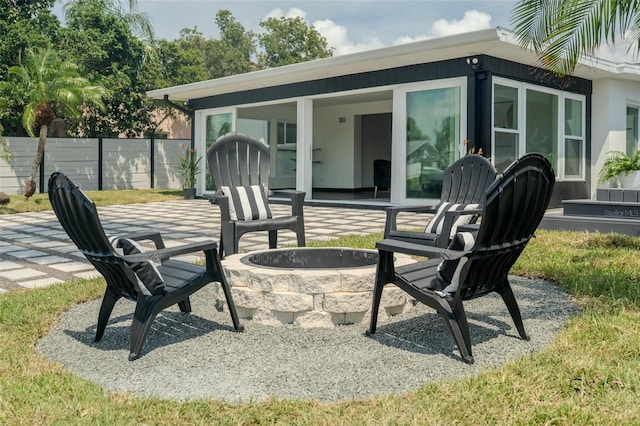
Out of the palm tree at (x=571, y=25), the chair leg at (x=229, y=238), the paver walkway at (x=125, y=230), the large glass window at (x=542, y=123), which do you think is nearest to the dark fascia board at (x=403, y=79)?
the large glass window at (x=542, y=123)

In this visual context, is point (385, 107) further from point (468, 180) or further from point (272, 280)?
point (272, 280)

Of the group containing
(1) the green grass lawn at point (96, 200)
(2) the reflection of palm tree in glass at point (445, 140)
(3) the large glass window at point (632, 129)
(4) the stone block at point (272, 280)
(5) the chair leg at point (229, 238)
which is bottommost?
(4) the stone block at point (272, 280)

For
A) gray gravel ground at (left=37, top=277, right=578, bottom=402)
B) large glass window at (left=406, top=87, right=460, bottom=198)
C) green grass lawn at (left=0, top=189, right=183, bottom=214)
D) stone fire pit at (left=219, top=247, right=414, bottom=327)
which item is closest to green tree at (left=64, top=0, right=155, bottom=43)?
green grass lawn at (left=0, top=189, right=183, bottom=214)

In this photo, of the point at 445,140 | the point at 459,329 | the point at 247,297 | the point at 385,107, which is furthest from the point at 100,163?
the point at 459,329

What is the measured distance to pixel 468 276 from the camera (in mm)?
2654

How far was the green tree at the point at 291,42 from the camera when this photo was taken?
3550cm

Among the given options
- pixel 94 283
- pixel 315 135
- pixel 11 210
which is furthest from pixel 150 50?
pixel 94 283

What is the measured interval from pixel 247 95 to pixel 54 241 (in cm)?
714

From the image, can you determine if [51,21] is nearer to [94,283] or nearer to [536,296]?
[94,283]

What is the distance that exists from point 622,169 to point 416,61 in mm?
3983

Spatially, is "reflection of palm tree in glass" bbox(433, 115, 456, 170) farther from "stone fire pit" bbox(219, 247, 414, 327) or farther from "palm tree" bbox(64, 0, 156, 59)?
"palm tree" bbox(64, 0, 156, 59)

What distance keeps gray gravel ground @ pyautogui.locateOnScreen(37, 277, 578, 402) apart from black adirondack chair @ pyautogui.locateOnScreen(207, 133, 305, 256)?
3.76 feet

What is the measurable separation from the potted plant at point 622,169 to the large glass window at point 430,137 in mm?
2945

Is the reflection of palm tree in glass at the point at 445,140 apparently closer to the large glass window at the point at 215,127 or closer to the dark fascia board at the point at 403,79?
the dark fascia board at the point at 403,79
